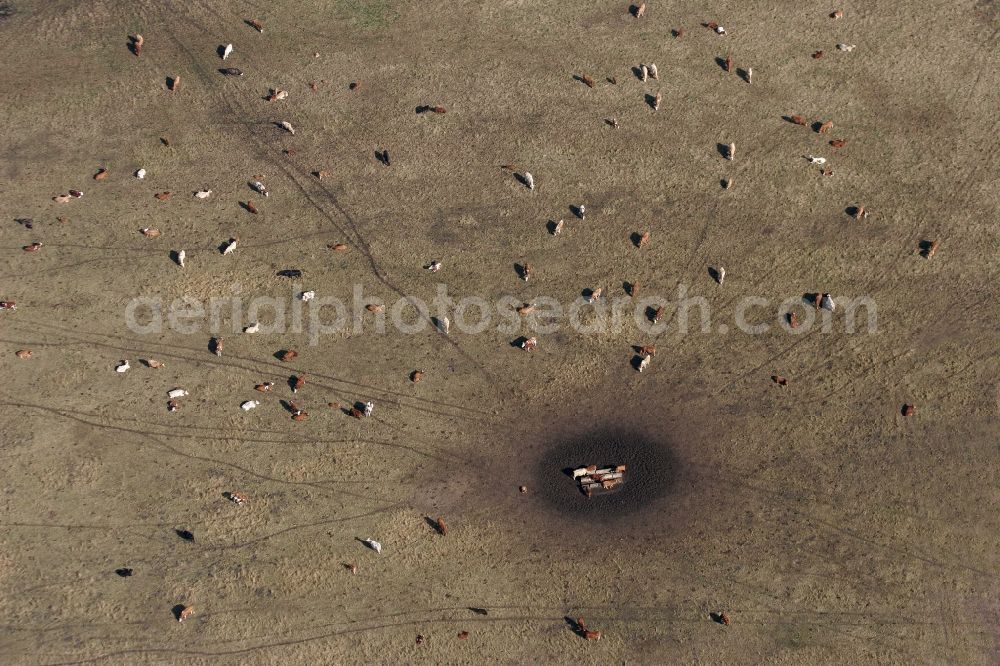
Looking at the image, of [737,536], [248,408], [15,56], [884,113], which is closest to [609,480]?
[737,536]

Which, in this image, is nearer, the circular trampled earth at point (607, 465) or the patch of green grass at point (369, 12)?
the circular trampled earth at point (607, 465)

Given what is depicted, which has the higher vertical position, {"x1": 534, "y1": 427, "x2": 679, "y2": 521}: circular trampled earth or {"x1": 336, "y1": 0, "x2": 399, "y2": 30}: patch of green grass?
{"x1": 336, "y1": 0, "x2": 399, "y2": 30}: patch of green grass

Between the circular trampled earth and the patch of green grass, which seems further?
the patch of green grass

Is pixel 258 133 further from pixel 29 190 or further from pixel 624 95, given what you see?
pixel 624 95

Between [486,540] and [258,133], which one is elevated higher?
[258,133]

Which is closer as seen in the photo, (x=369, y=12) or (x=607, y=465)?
(x=607, y=465)

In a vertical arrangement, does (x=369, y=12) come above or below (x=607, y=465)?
above

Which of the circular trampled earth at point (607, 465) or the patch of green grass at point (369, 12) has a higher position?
the patch of green grass at point (369, 12)

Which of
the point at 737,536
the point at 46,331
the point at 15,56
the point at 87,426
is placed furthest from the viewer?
the point at 15,56
